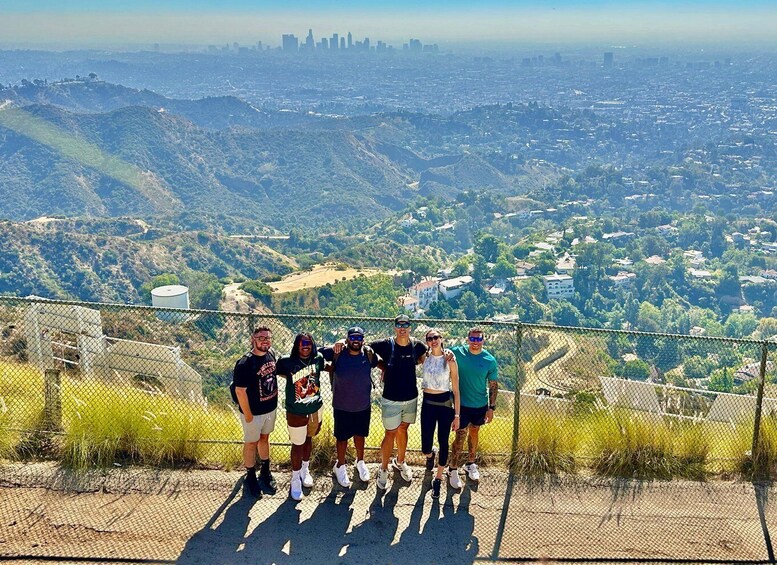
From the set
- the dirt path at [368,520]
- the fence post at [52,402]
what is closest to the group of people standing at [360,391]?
the dirt path at [368,520]

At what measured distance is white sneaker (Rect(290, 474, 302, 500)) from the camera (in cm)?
576

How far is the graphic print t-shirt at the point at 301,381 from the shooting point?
5.59 m

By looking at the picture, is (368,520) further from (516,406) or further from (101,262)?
(101,262)

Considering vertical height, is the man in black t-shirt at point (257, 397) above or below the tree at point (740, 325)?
above

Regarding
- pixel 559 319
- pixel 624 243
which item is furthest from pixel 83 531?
pixel 624 243

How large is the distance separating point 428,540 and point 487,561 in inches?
16.9

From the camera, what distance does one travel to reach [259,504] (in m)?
5.72

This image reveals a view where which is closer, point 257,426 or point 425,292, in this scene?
point 257,426

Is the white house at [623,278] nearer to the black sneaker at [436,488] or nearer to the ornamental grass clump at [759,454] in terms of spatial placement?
the ornamental grass clump at [759,454]

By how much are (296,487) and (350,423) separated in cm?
63

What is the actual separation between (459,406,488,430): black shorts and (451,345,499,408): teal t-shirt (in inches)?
1.5

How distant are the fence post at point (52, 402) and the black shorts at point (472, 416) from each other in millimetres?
3424

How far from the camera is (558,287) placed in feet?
339

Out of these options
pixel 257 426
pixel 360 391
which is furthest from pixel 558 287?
pixel 257 426
